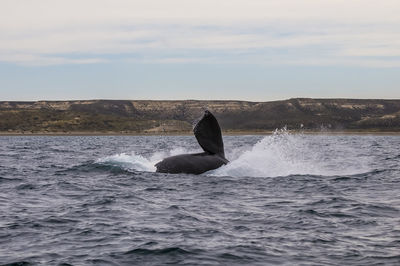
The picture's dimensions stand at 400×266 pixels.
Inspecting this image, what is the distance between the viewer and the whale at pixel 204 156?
23094mm

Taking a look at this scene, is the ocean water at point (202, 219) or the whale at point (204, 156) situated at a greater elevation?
the whale at point (204, 156)

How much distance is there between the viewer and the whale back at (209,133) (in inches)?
906

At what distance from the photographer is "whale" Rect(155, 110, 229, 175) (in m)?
23.1

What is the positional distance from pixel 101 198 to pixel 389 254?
32.0 feet

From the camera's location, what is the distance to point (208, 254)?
1165cm

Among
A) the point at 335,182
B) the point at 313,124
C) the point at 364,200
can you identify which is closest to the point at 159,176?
the point at 335,182

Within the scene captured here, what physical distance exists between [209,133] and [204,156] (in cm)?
142

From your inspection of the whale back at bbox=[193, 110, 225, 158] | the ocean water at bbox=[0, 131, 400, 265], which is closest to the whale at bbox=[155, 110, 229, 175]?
the whale back at bbox=[193, 110, 225, 158]

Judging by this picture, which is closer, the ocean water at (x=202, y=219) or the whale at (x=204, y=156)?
the ocean water at (x=202, y=219)

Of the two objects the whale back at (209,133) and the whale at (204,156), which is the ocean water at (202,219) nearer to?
the whale at (204,156)

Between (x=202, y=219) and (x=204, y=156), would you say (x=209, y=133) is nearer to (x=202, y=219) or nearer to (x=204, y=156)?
(x=204, y=156)

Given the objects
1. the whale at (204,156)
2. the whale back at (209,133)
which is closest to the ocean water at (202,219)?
the whale at (204,156)

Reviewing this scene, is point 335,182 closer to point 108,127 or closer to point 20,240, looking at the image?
point 20,240

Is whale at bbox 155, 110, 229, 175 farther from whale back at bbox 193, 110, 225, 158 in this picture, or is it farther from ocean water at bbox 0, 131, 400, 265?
ocean water at bbox 0, 131, 400, 265
